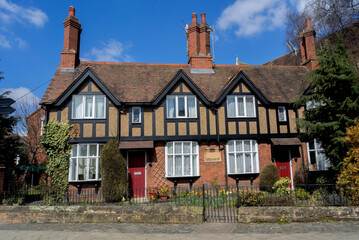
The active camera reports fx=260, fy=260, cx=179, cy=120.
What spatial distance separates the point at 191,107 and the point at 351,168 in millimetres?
8855

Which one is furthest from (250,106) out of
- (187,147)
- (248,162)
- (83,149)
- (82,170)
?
(82,170)

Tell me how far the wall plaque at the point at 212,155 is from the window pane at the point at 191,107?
2258 mm

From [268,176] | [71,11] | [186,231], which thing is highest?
[71,11]

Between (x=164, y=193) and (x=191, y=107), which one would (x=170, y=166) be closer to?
(x=164, y=193)

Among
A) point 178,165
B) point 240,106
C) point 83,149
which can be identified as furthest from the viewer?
point 240,106

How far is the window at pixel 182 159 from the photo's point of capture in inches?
599

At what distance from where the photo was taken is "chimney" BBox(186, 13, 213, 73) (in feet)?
62.0

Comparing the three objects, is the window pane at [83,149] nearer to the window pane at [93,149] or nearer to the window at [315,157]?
the window pane at [93,149]

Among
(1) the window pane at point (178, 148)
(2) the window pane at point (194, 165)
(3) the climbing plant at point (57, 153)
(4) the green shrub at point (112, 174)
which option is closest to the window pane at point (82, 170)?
(3) the climbing plant at point (57, 153)

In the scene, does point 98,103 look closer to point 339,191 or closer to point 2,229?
point 2,229

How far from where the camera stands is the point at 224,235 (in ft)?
25.9

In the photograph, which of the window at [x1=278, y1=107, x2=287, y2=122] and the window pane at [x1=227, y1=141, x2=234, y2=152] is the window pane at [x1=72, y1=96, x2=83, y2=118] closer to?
the window pane at [x1=227, y1=141, x2=234, y2=152]

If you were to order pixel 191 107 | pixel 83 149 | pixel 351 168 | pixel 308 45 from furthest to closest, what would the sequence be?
1. pixel 308 45
2. pixel 191 107
3. pixel 83 149
4. pixel 351 168

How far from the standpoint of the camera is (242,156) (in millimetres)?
15773
